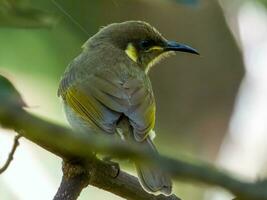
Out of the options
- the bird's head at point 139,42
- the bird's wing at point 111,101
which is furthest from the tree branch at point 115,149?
the bird's head at point 139,42

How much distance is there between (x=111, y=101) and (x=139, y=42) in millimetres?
1343

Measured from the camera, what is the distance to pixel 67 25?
2512mm

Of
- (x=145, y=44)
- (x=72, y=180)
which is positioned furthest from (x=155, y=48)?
(x=72, y=180)

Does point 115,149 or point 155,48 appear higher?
point 155,48

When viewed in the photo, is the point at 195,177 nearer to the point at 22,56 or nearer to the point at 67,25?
the point at 67,25

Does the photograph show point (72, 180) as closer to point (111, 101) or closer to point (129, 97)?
point (111, 101)

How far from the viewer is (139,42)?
16.6 ft

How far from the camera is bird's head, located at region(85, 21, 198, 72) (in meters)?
4.98

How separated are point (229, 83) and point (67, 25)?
374 cm

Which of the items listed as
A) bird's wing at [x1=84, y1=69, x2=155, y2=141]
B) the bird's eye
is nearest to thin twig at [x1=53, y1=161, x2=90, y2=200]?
bird's wing at [x1=84, y1=69, x2=155, y2=141]

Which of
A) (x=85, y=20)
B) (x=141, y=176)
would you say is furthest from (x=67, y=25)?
(x=141, y=176)

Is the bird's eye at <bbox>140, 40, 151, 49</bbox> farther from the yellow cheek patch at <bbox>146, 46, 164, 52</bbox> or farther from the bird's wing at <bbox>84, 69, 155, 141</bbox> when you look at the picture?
the bird's wing at <bbox>84, 69, 155, 141</bbox>

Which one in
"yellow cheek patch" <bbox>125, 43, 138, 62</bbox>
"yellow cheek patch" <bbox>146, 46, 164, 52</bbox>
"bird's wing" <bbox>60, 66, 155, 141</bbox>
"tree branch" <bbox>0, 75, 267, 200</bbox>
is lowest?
"tree branch" <bbox>0, 75, 267, 200</bbox>

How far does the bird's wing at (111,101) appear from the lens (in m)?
3.58
